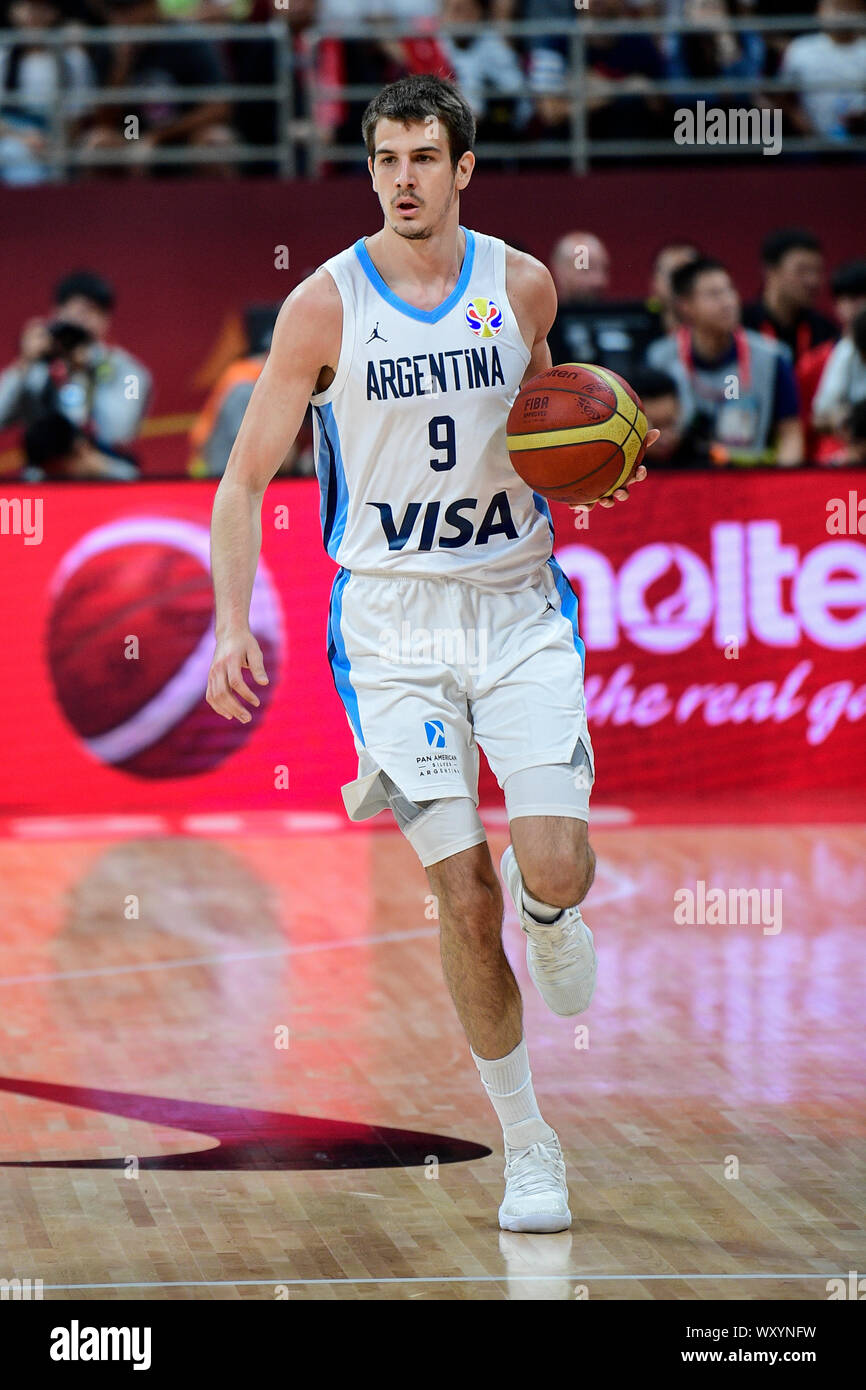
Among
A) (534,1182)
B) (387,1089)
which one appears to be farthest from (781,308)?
(534,1182)

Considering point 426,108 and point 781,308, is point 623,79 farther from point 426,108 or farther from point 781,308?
point 426,108

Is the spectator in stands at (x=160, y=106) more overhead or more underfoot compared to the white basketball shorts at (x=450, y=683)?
more overhead

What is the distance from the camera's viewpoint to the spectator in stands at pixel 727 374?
35.8ft

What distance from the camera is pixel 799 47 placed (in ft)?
43.7

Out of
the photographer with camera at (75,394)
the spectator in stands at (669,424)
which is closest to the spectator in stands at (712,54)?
the spectator in stands at (669,424)

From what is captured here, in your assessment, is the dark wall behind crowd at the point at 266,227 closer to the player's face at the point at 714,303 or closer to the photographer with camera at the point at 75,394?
the photographer with camera at the point at 75,394

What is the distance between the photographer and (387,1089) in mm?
6156

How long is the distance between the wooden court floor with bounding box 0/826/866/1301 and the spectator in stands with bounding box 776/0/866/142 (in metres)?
5.81

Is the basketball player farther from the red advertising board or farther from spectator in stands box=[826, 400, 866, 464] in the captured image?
spectator in stands box=[826, 400, 866, 464]

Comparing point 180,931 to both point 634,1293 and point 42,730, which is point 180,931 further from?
point 634,1293

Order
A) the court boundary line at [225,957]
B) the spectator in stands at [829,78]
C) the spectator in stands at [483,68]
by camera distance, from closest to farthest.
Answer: the court boundary line at [225,957], the spectator in stands at [483,68], the spectator in stands at [829,78]

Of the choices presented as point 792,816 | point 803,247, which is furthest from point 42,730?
point 803,247

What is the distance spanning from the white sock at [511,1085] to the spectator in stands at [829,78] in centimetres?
929

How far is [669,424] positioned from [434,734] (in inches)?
243
